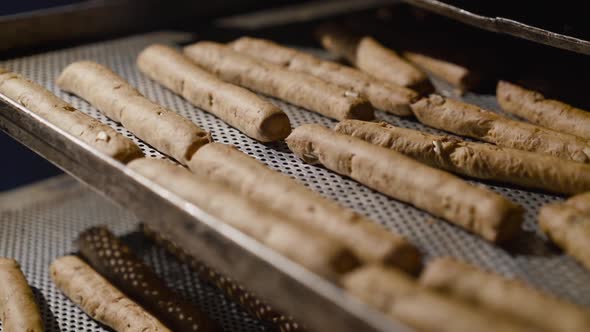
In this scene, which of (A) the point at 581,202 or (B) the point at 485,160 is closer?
(A) the point at 581,202

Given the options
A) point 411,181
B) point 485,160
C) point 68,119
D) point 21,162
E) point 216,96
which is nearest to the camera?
point 411,181

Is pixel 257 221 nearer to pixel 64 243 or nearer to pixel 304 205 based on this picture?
pixel 304 205

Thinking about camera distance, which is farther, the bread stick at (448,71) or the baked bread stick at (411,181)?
the bread stick at (448,71)

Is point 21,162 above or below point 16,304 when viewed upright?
below

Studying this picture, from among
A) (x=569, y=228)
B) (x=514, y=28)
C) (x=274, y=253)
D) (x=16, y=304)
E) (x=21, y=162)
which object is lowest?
(x=21, y=162)

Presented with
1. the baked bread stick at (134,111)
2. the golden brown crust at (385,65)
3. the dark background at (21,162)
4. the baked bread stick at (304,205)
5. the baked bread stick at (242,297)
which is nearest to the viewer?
the baked bread stick at (304,205)

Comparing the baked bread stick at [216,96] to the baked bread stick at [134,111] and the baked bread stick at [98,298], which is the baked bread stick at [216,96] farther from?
the baked bread stick at [98,298]

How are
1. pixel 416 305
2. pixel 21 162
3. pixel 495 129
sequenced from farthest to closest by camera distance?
1. pixel 21 162
2. pixel 495 129
3. pixel 416 305

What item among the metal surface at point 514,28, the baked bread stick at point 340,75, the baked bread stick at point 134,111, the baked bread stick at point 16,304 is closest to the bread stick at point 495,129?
the baked bread stick at point 340,75

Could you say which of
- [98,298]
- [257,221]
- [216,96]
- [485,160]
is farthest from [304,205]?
[98,298]
